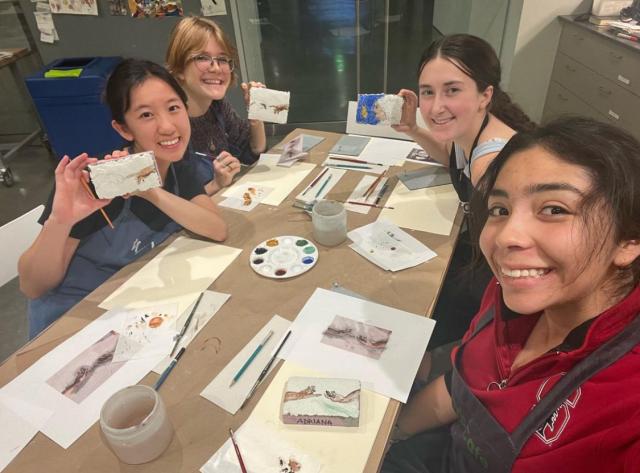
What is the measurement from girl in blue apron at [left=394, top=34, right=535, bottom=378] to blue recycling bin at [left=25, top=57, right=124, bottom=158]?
261cm

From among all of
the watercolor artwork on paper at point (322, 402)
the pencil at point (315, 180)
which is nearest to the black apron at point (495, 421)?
the watercolor artwork on paper at point (322, 402)

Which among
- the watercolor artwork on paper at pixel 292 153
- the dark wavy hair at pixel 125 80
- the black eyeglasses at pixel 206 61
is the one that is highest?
the dark wavy hair at pixel 125 80

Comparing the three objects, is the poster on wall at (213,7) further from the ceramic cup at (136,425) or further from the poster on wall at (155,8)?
the ceramic cup at (136,425)

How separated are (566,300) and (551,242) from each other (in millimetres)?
122

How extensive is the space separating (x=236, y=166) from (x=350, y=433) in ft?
3.84

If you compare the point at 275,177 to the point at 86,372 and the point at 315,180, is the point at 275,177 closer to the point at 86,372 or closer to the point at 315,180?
the point at 315,180

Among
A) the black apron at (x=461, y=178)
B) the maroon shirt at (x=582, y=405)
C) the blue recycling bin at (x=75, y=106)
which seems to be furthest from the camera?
the blue recycling bin at (x=75, y=106)

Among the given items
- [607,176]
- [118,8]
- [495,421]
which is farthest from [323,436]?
[118,8]

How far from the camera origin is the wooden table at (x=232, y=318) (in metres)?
0.77

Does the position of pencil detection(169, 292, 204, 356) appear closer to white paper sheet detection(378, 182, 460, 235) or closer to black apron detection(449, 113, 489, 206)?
white paper sheet detection(378, 182, 460, 235)

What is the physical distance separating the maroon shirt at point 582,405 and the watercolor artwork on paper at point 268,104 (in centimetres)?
134

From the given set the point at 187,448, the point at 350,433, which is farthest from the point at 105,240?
the point at 350,433

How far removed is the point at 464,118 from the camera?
57.6 inches

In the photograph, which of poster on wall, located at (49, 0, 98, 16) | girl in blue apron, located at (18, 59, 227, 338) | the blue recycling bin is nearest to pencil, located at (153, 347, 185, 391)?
girl in blue apron, located at (18, 59, 227, 338)
